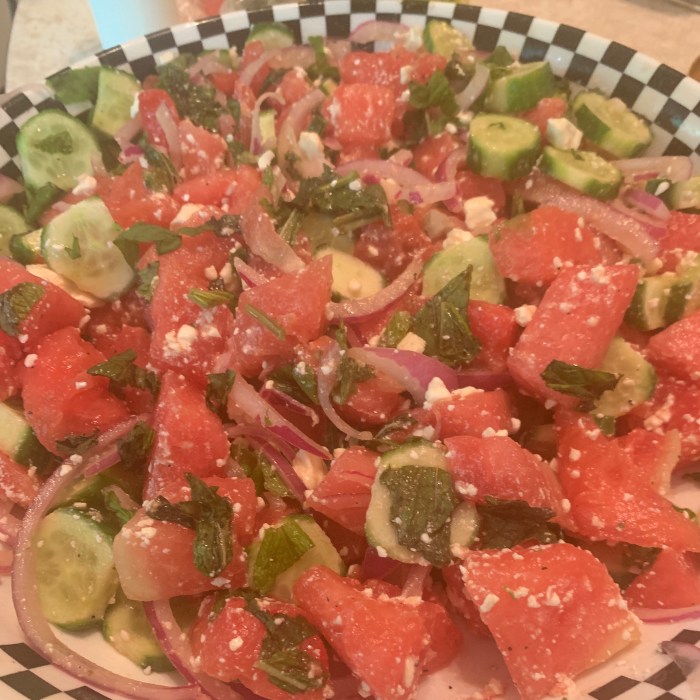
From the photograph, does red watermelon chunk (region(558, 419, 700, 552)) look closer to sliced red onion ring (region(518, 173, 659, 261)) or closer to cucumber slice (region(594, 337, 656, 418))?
cucumber slice (region(594, 337, 656, 418))

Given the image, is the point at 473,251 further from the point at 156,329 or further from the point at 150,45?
the point at 150,45

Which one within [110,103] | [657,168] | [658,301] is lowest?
[658,301]

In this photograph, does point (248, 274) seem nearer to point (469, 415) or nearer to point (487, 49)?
point (469, 415)

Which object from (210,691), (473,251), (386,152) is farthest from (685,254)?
(210,691)

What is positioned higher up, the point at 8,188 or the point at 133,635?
the point at 8,188

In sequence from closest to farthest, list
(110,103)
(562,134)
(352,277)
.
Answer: (352,277) < (562,134) < (110,103)

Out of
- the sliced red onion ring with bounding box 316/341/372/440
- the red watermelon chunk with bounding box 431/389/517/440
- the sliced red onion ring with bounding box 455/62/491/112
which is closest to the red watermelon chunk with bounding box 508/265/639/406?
the red watermelon chunk with bounding box 431/389/517/440

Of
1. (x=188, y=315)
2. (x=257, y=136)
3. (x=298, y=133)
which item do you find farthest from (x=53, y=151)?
(x=188, y=315)
